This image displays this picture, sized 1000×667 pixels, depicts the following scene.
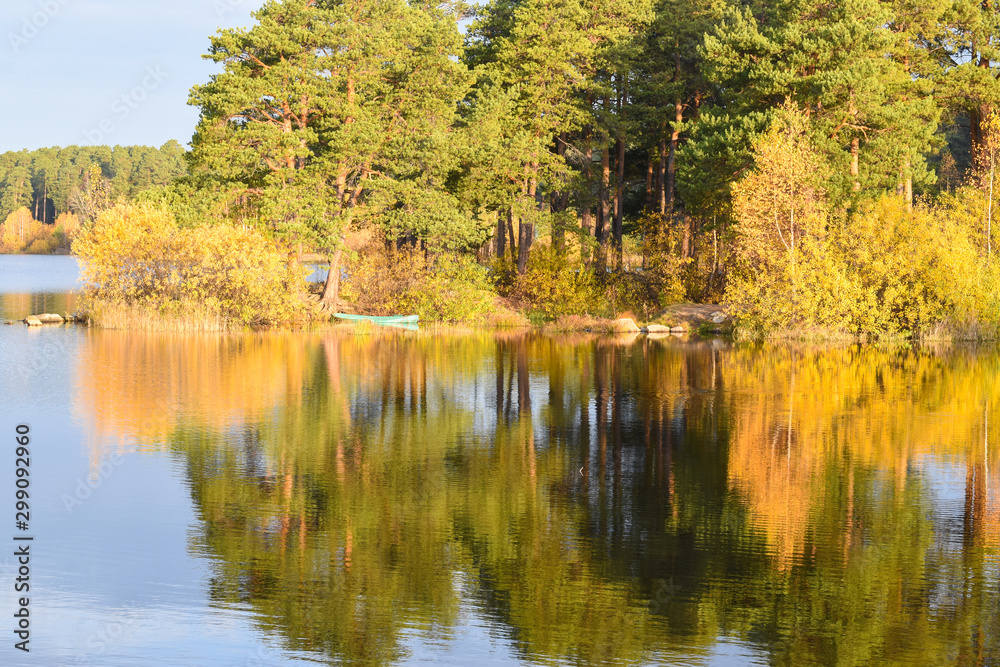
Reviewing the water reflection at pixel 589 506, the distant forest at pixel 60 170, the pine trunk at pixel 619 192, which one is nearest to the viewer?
the water reflection at pixel 589 506

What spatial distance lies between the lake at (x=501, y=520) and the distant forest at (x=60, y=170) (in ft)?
439

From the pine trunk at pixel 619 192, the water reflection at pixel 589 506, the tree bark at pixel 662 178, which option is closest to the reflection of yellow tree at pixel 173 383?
the water reflection at pixel 589 506

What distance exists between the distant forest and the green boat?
111112 mm

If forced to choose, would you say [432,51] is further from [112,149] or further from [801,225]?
[112,149]

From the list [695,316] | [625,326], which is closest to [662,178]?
[695,316]

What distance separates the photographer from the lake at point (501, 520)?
976 centimetres

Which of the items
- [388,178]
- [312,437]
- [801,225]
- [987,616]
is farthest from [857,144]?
[987,616]

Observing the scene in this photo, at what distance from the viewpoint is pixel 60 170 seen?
160625 mm

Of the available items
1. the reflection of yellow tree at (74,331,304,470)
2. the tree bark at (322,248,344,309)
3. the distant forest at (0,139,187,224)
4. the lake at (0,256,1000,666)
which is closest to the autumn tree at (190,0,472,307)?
the tree bark at (322,248,344,309)

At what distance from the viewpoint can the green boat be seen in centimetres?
4444

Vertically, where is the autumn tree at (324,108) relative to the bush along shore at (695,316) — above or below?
above

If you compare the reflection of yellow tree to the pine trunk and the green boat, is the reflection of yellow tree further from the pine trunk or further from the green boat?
the pine trunk

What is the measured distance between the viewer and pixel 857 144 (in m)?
44.6

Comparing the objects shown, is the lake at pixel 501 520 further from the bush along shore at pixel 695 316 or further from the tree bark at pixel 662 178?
the tree bark at pixel 662 178
